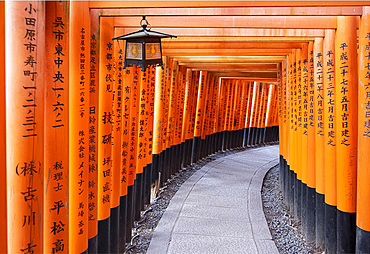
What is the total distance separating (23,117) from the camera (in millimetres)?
2381

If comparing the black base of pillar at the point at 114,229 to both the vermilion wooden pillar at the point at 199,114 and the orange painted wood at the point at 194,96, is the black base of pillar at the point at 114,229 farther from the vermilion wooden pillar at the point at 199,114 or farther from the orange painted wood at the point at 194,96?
the vermilion wooden pillar at the point at 199,114

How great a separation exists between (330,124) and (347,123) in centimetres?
50

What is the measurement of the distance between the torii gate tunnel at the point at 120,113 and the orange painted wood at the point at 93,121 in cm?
2

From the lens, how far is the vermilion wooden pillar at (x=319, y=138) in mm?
5552

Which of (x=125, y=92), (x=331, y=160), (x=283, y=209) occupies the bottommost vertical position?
(x=283, y=209)

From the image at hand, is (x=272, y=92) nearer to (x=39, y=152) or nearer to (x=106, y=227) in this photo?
(x=106, y=227)

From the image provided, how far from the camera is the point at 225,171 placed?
12.1m

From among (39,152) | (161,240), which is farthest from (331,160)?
(39,152)

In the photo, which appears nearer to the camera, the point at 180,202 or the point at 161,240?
the point at 161,240

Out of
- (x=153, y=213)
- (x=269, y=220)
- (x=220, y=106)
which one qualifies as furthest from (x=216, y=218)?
(x=220, y=106)

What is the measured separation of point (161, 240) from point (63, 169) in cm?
341

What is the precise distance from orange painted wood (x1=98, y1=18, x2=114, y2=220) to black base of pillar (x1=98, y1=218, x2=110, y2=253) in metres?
0.08

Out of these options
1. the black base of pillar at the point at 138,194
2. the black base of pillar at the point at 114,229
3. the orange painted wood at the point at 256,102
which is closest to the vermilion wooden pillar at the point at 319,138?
the black base of pillar at the point at 114,229

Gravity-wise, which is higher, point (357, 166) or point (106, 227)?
point (357, 166)
